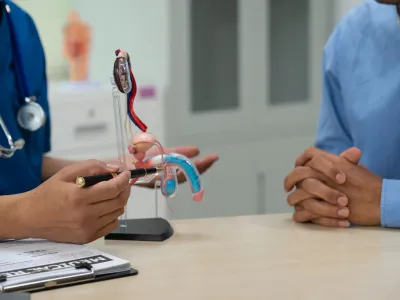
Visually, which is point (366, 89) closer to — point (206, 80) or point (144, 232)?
point (144, 232)

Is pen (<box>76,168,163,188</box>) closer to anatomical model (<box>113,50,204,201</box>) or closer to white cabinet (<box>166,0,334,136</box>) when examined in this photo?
anatomical model (<box>113,50,204,201</box>)

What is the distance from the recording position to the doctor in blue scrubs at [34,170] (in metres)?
1.23

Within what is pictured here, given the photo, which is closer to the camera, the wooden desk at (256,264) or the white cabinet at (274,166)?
the wooden desk at (256,264)

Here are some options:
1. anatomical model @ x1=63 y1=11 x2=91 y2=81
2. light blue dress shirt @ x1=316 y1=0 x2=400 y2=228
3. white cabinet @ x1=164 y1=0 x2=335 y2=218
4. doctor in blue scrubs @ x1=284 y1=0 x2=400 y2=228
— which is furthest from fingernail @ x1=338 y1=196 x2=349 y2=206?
anatomical model @ x1=63 y1=11 x2=91 y2=81

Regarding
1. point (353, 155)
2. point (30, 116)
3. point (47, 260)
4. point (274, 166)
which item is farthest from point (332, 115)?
point (274, 166)

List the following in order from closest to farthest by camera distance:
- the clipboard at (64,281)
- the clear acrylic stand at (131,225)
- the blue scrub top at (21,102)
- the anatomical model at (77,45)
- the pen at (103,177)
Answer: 1. the clipboard at (64,281)
2. the pen at (103,177)
3. the clear acrylic stand at (131,225)
4. the blue scrub top at (21,102)
5. the anatomical model at (77,45)

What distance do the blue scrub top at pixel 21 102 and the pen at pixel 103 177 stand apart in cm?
37

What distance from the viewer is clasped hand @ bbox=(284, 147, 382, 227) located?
58.1 inches

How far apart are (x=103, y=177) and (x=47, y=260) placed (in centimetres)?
17

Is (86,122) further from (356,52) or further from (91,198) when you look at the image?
(91,198)

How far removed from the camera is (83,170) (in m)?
1.25

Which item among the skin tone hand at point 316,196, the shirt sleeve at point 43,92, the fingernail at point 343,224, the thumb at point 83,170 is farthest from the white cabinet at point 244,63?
the thumb at point 83,170

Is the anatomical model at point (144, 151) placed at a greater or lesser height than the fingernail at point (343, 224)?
greater

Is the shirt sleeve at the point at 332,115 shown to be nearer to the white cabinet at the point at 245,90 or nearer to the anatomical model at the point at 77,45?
the white cabinet at the point at 245,90
